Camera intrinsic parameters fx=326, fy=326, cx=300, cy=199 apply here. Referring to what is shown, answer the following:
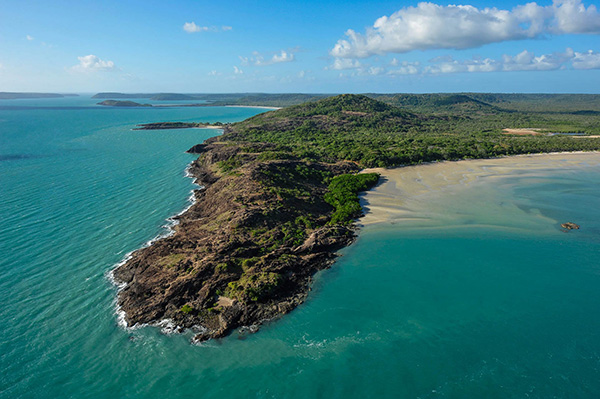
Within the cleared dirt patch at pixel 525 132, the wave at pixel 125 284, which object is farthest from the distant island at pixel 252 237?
the cleared dirt patch at pixel 525 132

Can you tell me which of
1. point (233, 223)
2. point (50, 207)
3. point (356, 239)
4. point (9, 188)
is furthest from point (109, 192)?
point (356, 239)

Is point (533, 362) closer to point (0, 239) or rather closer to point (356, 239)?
point (356, 239)

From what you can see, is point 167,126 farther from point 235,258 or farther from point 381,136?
point 235,258

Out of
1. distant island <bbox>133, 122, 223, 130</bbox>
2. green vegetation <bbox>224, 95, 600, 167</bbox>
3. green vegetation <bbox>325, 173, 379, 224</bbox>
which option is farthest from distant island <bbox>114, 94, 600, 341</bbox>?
distant island <bbox>133, 122, 223, 130</bbox>

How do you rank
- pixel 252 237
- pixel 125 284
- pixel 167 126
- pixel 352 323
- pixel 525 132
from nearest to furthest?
pixel 352 323, pixel 125 284, pixel 252 237, pixel 525 132, pixel 167 126

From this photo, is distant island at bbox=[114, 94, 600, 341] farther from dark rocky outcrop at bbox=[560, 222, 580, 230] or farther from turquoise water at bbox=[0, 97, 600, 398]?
dark rocky outcrop at bbox=[560, 222, 580, 230]

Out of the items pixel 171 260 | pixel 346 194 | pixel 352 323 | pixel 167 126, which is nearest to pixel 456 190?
pixel 346 194

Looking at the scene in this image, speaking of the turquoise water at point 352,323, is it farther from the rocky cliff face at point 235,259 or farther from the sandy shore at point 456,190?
the sandy shore at point 456,190
